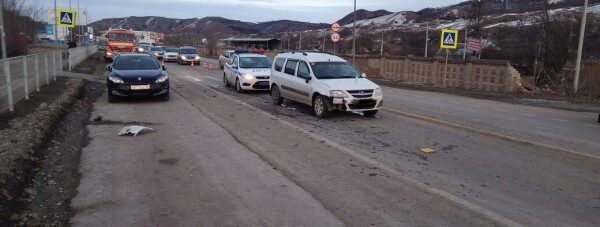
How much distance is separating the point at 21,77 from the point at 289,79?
6839 millimetres

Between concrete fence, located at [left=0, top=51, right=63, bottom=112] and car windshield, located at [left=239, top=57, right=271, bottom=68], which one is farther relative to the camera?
car windshield, located at [left=239, top=57, right=271, bottom=68]

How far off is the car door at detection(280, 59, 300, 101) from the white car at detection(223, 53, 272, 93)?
3755 millimetres

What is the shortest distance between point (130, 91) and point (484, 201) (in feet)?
36.9

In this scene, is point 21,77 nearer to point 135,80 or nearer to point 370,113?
point 135,80

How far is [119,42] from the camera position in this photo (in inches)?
1533

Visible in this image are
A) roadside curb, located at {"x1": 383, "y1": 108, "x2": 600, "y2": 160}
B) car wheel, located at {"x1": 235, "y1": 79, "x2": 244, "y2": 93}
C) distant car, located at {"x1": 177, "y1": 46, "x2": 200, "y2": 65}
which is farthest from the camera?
distant car, located at {"x1": 177, "y1": 46, "x2": 200, "y2": 65}

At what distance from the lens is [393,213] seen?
215 inches

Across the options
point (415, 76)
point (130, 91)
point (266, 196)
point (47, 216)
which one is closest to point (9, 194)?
point (47, 216)

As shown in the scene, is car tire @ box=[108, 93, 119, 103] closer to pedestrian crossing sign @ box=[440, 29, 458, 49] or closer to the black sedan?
the black sedan

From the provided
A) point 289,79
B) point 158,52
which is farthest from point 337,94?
point 158,52

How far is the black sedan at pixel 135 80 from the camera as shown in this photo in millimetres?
14680

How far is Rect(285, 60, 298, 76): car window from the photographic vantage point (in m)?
14.4

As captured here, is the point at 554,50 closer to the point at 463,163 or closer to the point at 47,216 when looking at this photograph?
the point at 463,163

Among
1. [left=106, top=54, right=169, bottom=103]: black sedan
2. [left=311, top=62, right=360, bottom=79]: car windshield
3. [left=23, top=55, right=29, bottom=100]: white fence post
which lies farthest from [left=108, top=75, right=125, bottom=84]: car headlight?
[left=311, top=62, right=360, bottom=79]: car windshield
